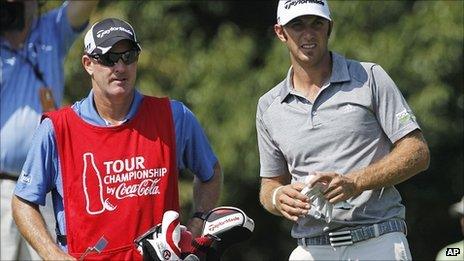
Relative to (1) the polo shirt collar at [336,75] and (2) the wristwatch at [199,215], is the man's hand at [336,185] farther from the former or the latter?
(2) the wristwatch at [199,215]

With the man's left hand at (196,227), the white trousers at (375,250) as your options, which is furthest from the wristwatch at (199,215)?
the white trousers at (375,250)

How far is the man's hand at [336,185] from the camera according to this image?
7500mm

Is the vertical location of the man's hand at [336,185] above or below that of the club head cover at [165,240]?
above

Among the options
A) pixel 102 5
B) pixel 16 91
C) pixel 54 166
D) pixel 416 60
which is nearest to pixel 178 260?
pixel 54 166

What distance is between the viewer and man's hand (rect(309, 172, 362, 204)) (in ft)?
24.6

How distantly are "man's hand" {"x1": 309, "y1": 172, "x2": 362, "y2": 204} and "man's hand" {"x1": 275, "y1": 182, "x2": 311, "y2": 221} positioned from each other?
→ 14cm

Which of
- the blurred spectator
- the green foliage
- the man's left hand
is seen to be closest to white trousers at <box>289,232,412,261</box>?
the man's left hand

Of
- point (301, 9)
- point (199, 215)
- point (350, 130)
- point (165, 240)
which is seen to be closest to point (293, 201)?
point (350, 130)

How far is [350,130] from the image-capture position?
784 cm

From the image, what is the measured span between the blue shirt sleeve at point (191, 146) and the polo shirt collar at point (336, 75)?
50 cm

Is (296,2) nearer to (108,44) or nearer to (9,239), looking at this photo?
(108,44)

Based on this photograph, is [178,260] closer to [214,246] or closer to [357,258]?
[214,246]

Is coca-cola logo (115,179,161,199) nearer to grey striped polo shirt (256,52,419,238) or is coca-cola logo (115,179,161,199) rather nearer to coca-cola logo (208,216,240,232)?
coca-cola logo (208,216,240,232)

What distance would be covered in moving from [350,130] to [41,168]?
1.64 metres
